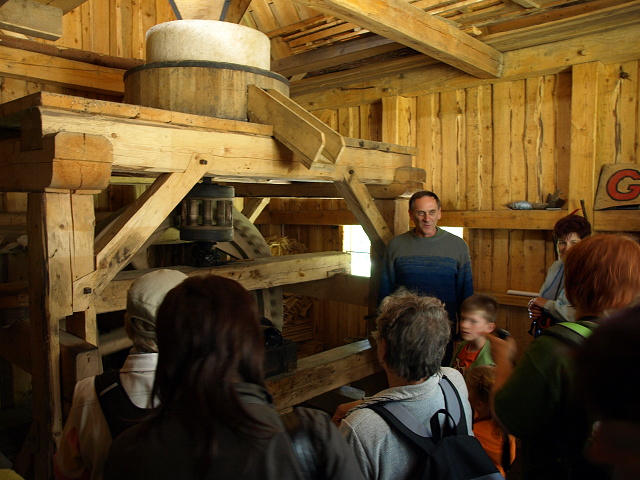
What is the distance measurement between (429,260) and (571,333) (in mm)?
2315

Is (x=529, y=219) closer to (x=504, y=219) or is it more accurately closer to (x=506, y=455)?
(x=504, y=219)

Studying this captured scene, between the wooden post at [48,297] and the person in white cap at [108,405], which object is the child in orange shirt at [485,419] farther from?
the wooden post at [48,297]

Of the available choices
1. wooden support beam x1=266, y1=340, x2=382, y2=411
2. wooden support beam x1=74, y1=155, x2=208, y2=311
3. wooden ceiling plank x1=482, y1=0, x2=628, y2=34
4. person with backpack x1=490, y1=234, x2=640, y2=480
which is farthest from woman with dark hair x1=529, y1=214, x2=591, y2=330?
wooden ceiling plank x1=482, y1=0, x2=628, y2=34

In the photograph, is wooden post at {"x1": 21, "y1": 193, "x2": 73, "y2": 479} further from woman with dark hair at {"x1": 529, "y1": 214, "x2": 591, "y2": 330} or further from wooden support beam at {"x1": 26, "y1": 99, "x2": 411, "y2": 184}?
woman with dark hair at {"x1": 529, "y1": 214, "x2": 591, "y2": 330}

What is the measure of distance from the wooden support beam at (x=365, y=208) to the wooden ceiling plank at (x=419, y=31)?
48.4 inches

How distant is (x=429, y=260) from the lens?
3.76m

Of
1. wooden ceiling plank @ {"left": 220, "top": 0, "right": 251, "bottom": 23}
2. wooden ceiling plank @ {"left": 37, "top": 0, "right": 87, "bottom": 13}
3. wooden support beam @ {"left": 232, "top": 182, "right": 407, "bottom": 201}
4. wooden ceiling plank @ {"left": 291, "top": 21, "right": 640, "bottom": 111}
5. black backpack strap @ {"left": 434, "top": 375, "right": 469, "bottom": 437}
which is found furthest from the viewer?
wooden ceiling plank @ {"left": 291, "top": 21, "right": 640, "bottom": 111}

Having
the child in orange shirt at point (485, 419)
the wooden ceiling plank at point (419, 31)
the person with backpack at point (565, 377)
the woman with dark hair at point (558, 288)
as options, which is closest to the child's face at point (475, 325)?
the woman with dark hair at point (558, 288)

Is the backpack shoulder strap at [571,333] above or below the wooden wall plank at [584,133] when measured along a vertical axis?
below

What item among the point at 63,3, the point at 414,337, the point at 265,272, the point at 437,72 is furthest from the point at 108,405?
the point at 437,72

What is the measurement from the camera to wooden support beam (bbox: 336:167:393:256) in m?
3.71

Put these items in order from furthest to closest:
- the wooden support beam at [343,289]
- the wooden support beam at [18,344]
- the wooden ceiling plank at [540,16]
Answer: the wooden ceiling plank at [540,16] → the wooden support beam at [343,289] → the wooden support beam at [18,344]

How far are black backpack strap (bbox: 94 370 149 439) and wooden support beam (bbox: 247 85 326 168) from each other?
1.70 metres

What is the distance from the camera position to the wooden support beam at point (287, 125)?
2854 millimetres
